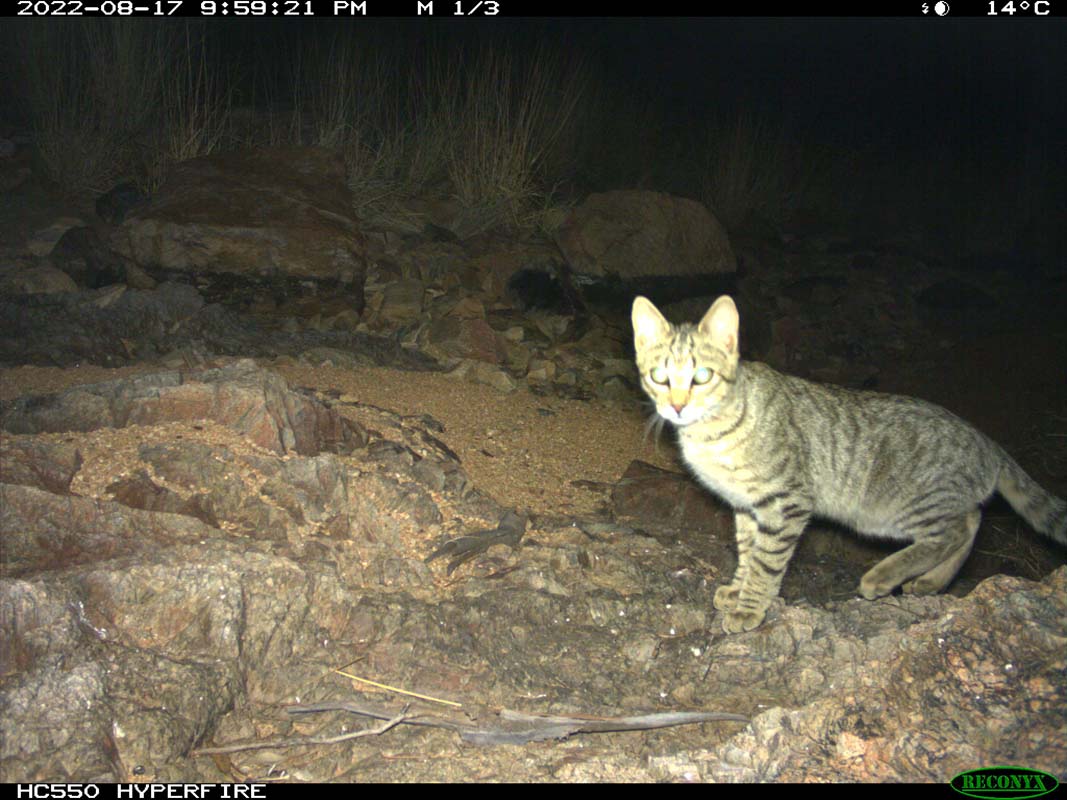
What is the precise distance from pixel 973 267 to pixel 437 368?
26.1 ft

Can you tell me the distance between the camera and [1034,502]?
161 inches

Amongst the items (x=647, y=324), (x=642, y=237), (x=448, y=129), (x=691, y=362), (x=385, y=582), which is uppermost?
(x=448, y=129)

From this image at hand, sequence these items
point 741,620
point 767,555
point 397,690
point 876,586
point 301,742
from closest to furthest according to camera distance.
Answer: point 301,742 < point 397,690 < point 741,620 < point 767,555 < point 876,586

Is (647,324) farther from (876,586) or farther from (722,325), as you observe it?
(876,586)

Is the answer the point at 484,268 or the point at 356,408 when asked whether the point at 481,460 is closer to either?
the point at 356,408

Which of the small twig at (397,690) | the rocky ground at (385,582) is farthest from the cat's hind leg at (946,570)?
the small twig at (397,690)

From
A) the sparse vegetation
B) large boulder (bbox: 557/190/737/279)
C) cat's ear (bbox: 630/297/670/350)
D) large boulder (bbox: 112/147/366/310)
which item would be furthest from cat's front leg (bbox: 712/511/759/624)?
the sparse vegetation

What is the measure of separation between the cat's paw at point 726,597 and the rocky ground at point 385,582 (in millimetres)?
59

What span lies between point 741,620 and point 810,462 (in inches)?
34.0

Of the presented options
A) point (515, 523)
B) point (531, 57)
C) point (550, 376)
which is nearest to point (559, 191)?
point (531, 57)

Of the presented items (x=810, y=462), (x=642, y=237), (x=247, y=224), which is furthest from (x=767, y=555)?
(x=642, y=237)

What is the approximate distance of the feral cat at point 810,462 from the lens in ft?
12.3

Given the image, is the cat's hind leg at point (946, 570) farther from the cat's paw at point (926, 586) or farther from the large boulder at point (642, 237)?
the large boulder at point (642, 237)

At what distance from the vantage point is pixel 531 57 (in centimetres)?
1064
